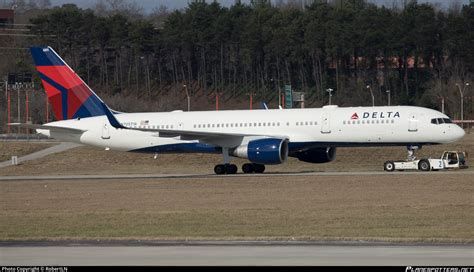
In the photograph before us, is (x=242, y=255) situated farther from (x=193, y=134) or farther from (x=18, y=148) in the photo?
(x=18, y=148)

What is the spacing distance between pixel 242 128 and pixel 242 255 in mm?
32205

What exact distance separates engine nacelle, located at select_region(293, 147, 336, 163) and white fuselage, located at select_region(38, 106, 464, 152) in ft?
3.72

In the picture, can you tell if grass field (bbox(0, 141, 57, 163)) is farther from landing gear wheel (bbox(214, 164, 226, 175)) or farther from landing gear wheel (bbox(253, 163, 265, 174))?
landing gear wheel (bbox(253, 163, 265, 174))

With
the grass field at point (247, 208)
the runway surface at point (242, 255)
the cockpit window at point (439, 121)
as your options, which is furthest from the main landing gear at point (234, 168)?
the runway surface at point (242, 255)

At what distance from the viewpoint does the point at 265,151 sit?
166 feet

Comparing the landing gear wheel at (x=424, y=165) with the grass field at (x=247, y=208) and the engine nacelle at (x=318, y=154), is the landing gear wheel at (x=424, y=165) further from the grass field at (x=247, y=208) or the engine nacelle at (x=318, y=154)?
the engine nacelle at (x=318, y=154)

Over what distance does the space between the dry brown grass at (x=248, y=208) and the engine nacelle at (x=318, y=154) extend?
5266 millimetres

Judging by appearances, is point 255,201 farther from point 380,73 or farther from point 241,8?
point 241,8

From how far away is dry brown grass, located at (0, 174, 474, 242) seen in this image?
2658cm

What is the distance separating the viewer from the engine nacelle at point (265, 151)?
50.5m

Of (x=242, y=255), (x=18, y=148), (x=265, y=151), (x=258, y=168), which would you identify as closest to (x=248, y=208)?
(x=242, y=255)

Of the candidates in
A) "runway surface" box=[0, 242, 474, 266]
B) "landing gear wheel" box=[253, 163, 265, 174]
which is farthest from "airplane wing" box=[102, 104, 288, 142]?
"runway surface" box=[0, 242, 474, 266]

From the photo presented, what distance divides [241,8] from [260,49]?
1022cm

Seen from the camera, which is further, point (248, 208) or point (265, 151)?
point (265, 151)
